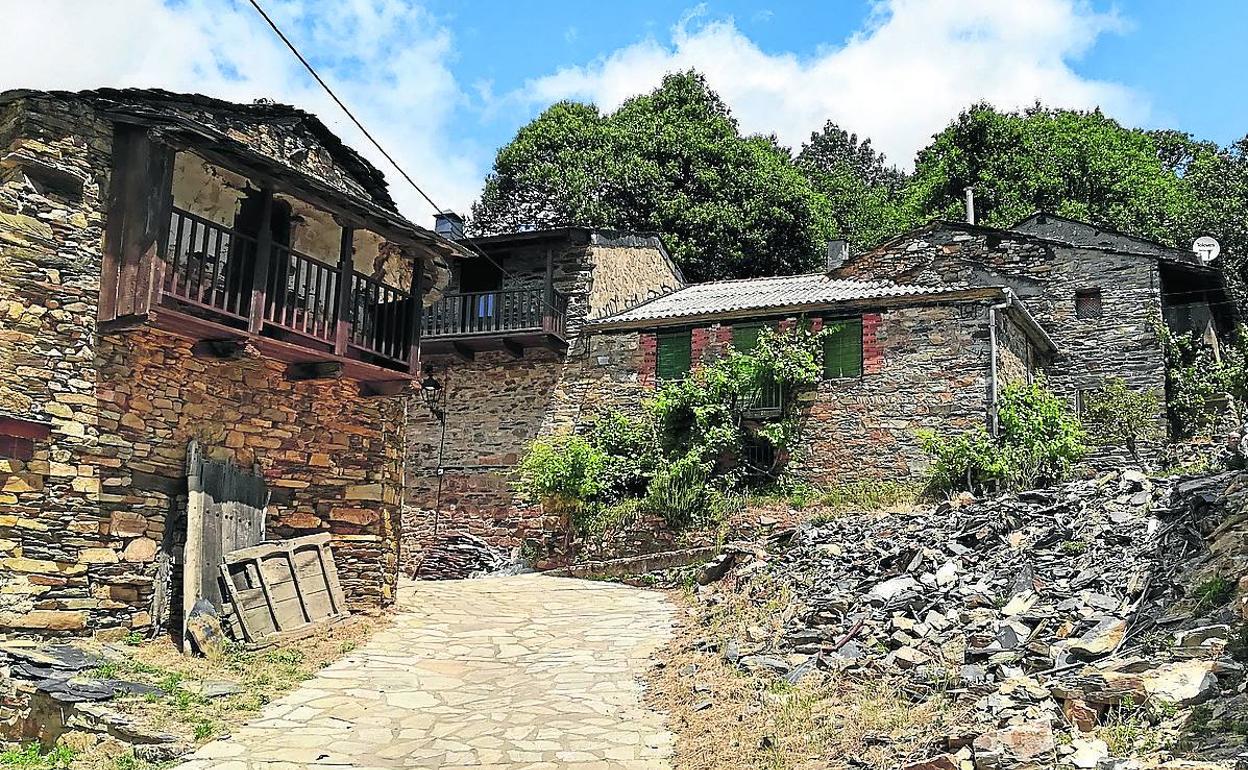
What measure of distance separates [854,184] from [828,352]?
17869 mm

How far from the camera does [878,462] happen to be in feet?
51.9

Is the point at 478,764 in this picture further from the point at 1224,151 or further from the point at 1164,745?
the point at 1224,151

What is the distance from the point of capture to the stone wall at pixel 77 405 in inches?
321

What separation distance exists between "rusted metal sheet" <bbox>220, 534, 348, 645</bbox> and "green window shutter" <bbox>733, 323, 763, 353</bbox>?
8689 millimetres

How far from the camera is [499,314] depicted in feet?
61.8

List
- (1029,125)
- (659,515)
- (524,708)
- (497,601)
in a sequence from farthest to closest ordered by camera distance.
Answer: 1. (1029,125)
2. (659,515)
3. (497,601)
4. (524,708)

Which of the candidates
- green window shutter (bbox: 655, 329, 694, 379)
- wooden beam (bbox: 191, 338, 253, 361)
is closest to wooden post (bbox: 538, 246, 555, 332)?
green window shutter (bbox: 655, 329, 694, 379)

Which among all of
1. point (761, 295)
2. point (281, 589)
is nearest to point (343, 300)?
point (281, 589)

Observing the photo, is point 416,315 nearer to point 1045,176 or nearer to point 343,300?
point 343,300

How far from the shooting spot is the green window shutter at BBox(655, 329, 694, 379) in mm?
17594

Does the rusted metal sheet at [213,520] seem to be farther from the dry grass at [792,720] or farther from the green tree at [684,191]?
the green tree at [684,191]

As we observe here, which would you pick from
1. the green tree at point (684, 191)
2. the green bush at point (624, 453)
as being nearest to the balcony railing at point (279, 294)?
the green bush at point (624, 453)

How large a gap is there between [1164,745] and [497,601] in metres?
8.81

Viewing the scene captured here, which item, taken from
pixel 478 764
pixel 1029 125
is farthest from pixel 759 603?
pixel 1029 125
